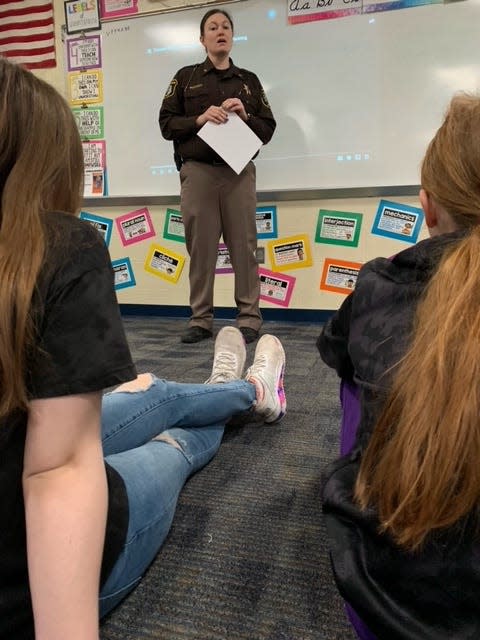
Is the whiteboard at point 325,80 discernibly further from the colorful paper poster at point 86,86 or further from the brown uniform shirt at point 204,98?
the brown uniform shirt at point 204,98

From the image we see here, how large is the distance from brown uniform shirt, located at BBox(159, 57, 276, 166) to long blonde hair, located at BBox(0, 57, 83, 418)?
172 cm

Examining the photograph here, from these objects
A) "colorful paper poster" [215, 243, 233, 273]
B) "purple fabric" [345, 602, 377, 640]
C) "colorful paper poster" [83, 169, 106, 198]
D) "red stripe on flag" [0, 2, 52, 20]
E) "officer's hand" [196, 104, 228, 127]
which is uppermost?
"red stripe on flag" [0, 2, 52, 20]

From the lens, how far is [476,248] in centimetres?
45

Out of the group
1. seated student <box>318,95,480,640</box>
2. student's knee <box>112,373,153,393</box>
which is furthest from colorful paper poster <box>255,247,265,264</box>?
seated student <box>318,95,480,640</box>

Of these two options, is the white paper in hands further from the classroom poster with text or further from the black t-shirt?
the black t-shirt

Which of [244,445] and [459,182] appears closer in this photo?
[459,182]

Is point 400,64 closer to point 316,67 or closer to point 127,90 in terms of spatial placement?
point 316,67

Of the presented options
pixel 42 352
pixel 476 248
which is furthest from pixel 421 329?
pixel 42 352

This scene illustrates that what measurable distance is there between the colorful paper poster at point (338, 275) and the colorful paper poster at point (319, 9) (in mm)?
1096

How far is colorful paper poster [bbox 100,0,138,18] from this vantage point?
2.50 meters

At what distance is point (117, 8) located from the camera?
2.53 meters

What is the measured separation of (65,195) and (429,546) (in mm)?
467

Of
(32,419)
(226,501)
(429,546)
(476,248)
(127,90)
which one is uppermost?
(127,90)

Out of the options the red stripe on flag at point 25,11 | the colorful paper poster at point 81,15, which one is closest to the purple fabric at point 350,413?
the colorful paper poster at point 81,15
